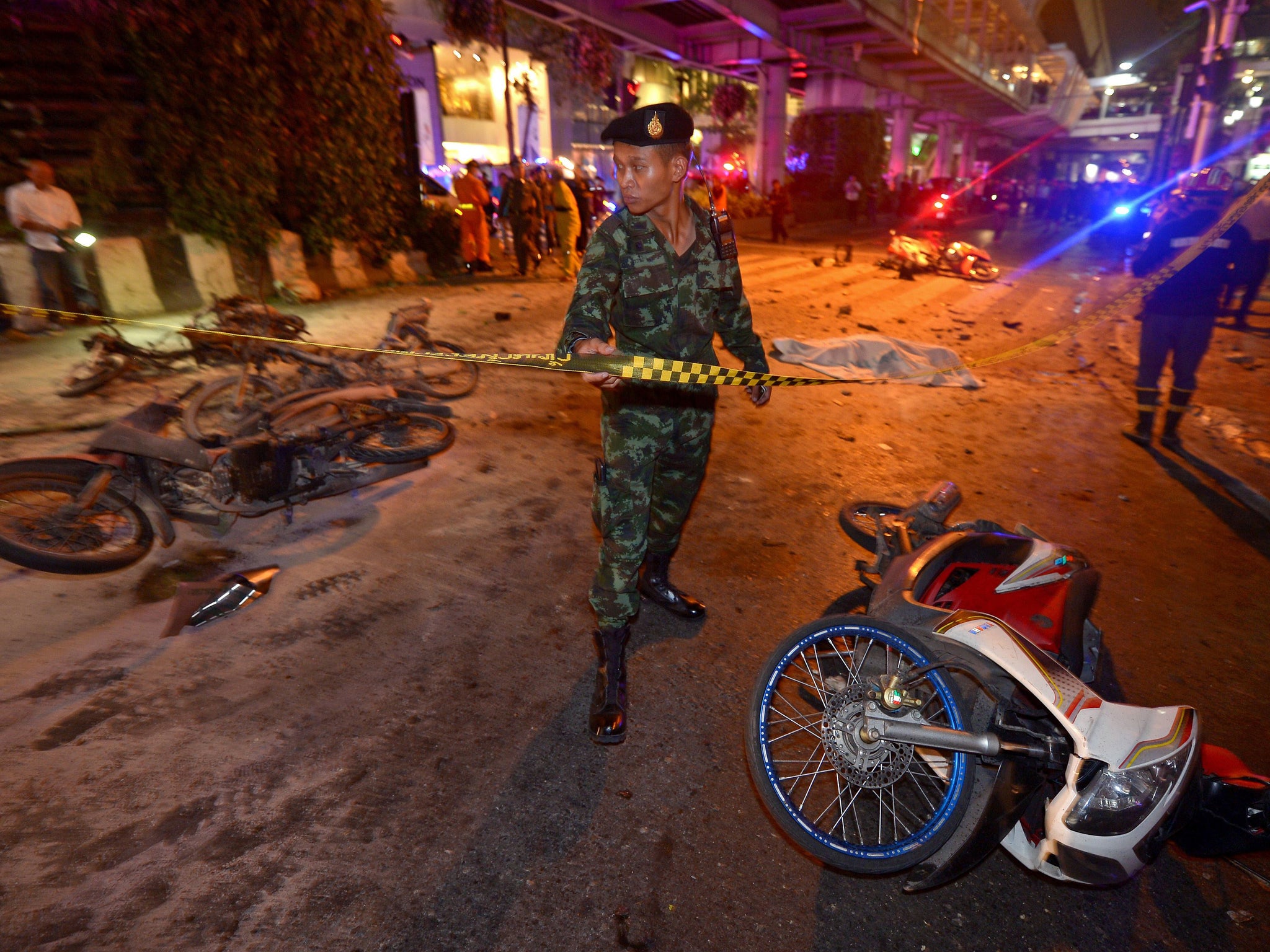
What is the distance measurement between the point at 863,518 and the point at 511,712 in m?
2.59

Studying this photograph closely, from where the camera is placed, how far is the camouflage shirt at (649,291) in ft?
9.24

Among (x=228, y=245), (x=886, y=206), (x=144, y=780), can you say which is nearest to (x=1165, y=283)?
(x=144, y=780)

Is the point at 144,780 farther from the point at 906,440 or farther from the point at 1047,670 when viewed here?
the point at 906,440

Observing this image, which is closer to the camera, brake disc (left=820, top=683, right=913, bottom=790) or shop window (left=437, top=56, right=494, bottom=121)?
brake disc (left=820, top=683, right=913, bottom=790)

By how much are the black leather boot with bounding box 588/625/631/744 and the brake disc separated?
89 centimetres

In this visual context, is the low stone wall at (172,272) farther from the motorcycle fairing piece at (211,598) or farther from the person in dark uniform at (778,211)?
the person in dark uniform at (778,211)

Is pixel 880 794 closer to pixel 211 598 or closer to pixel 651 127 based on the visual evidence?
pixel 651 127

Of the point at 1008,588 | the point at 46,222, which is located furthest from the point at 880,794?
the point at 46,222

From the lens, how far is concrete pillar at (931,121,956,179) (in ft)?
179

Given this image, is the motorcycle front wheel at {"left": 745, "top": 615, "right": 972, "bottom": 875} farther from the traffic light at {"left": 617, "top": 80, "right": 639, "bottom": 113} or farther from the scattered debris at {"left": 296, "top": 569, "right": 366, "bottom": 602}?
the traffic light at {"left": 617, "top": 80, "right": 639, "bottom": 113}

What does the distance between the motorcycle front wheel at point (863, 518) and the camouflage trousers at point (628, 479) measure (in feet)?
5.30

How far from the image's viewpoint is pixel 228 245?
1059 centimetres

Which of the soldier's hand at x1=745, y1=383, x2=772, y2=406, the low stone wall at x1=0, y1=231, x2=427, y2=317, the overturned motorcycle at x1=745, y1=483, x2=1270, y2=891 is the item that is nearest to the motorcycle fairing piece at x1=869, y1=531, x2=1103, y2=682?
the overturned motorcycle at x1=745, y1=483, x2=1270, y2=891

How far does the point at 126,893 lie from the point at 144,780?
502 millimetres
